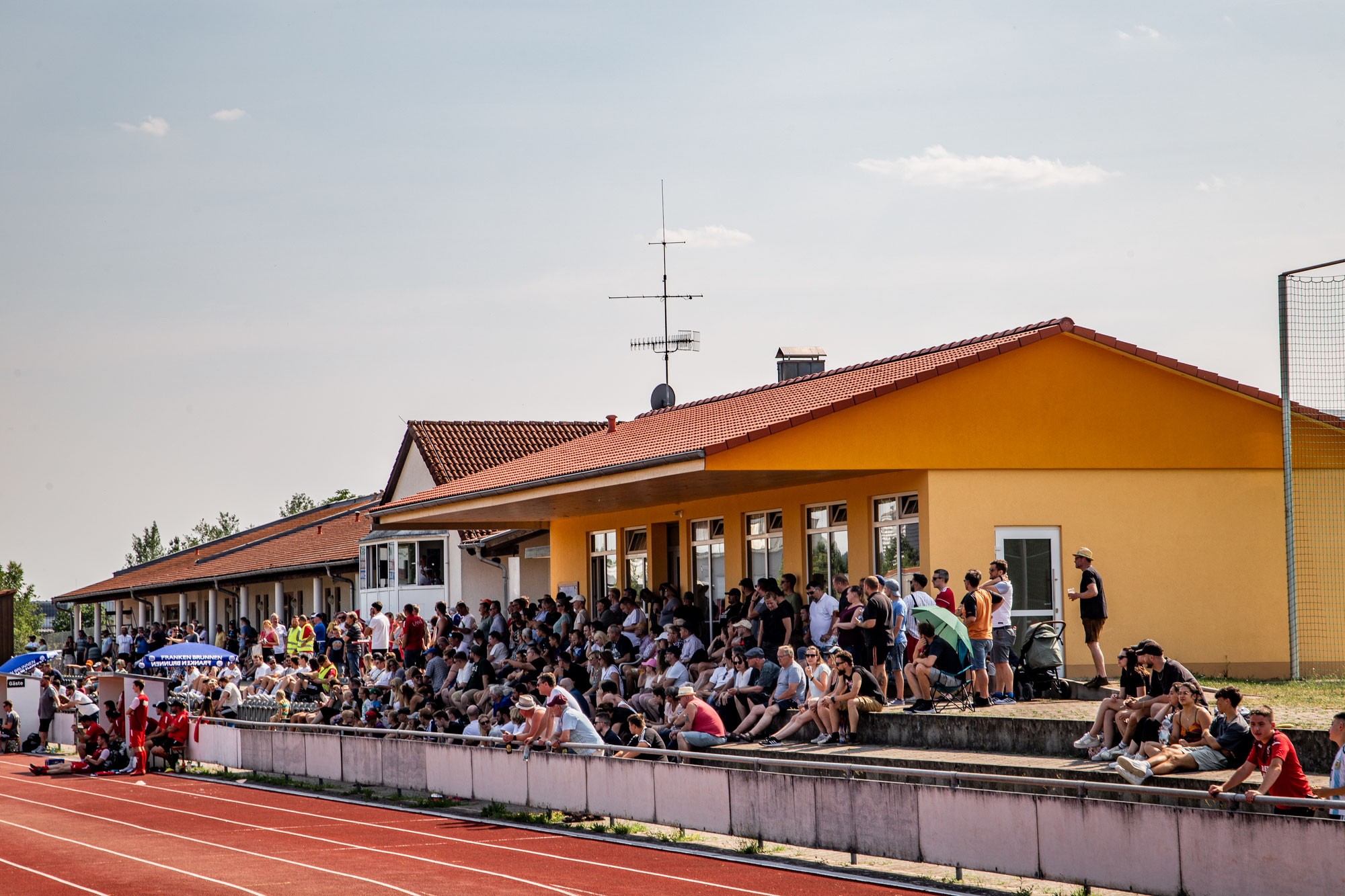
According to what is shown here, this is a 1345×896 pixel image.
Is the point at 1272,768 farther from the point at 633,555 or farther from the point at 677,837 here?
the point at 633,555

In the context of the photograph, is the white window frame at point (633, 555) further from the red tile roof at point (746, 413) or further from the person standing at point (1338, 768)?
the person standing at point (1338, 768)

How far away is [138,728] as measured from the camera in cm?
2595

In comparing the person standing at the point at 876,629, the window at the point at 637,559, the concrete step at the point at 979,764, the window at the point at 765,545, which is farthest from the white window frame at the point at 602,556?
the concrete step at the point at 979,764

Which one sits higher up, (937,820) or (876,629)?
(876,629)

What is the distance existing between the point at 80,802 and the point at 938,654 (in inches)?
482

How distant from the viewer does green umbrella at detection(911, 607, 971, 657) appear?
53.0 ft

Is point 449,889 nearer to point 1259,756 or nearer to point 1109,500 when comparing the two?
point 1259,756

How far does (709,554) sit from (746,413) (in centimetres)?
282

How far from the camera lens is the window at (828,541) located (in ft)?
72.4

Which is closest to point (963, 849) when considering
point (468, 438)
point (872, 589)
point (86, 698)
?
point (872, 589)

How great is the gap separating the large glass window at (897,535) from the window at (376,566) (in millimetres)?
23046

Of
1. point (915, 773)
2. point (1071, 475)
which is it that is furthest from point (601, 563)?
point (915, 773)

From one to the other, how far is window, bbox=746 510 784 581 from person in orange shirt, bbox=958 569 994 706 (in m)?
7.04

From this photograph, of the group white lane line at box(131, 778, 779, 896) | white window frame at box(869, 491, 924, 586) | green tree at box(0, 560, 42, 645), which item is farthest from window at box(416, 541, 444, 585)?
green tree at box(0, 560, 42, 645)
